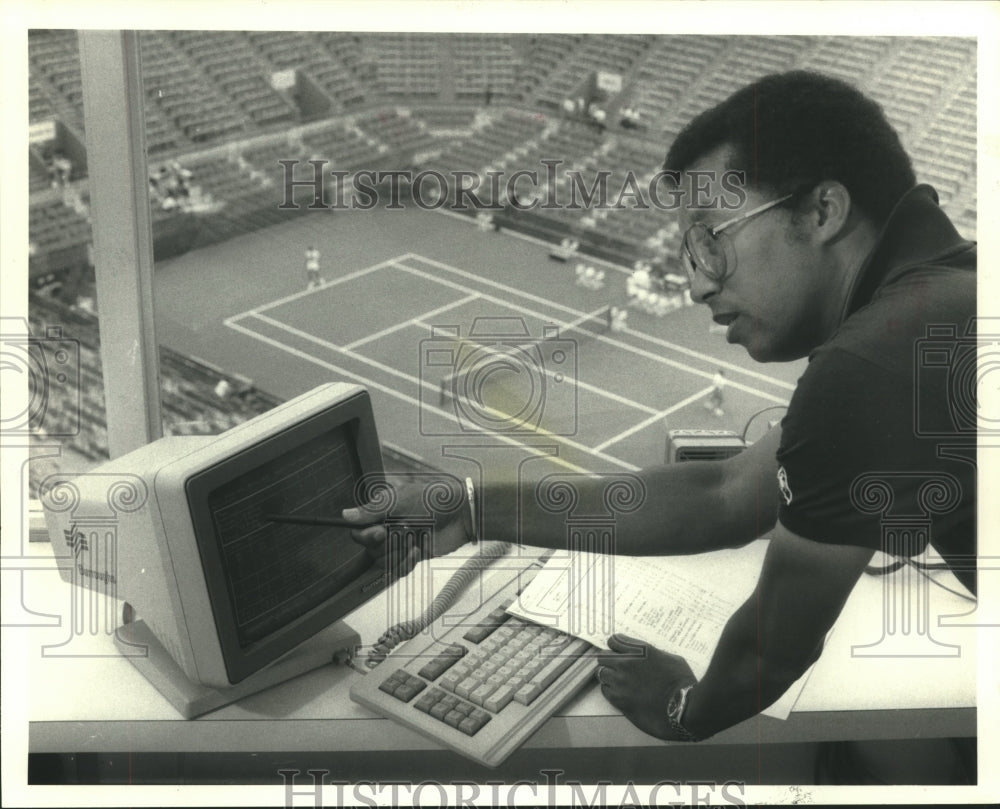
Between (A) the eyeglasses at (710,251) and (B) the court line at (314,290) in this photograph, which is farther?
(B) the court line at (314,290)

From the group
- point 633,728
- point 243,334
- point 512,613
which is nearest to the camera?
point 633,728

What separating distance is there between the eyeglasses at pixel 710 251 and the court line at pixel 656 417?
0.22 m

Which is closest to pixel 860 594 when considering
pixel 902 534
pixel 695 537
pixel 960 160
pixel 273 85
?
pixel 902 534

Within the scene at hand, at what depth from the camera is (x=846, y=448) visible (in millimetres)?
1921

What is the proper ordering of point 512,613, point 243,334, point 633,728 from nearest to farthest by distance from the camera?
1. point 633,728
2. point 512,613
3. point 243,334

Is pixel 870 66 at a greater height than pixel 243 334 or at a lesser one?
greater

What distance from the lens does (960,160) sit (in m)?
2.06

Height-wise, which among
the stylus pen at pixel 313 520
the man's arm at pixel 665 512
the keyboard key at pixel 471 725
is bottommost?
the keyboard key at pixel 471 725

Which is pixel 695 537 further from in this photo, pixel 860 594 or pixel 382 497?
pixel 382 497

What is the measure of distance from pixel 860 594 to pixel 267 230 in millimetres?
1250

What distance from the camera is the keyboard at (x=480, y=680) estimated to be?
72.4 inches

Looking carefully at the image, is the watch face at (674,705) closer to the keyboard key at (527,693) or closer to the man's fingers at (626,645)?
the man's fingers at (626,645)

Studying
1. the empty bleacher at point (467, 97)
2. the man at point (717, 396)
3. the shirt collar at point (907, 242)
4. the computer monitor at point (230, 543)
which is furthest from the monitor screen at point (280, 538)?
the shirt collar at point (907, 242)

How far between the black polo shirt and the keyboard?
462mm
